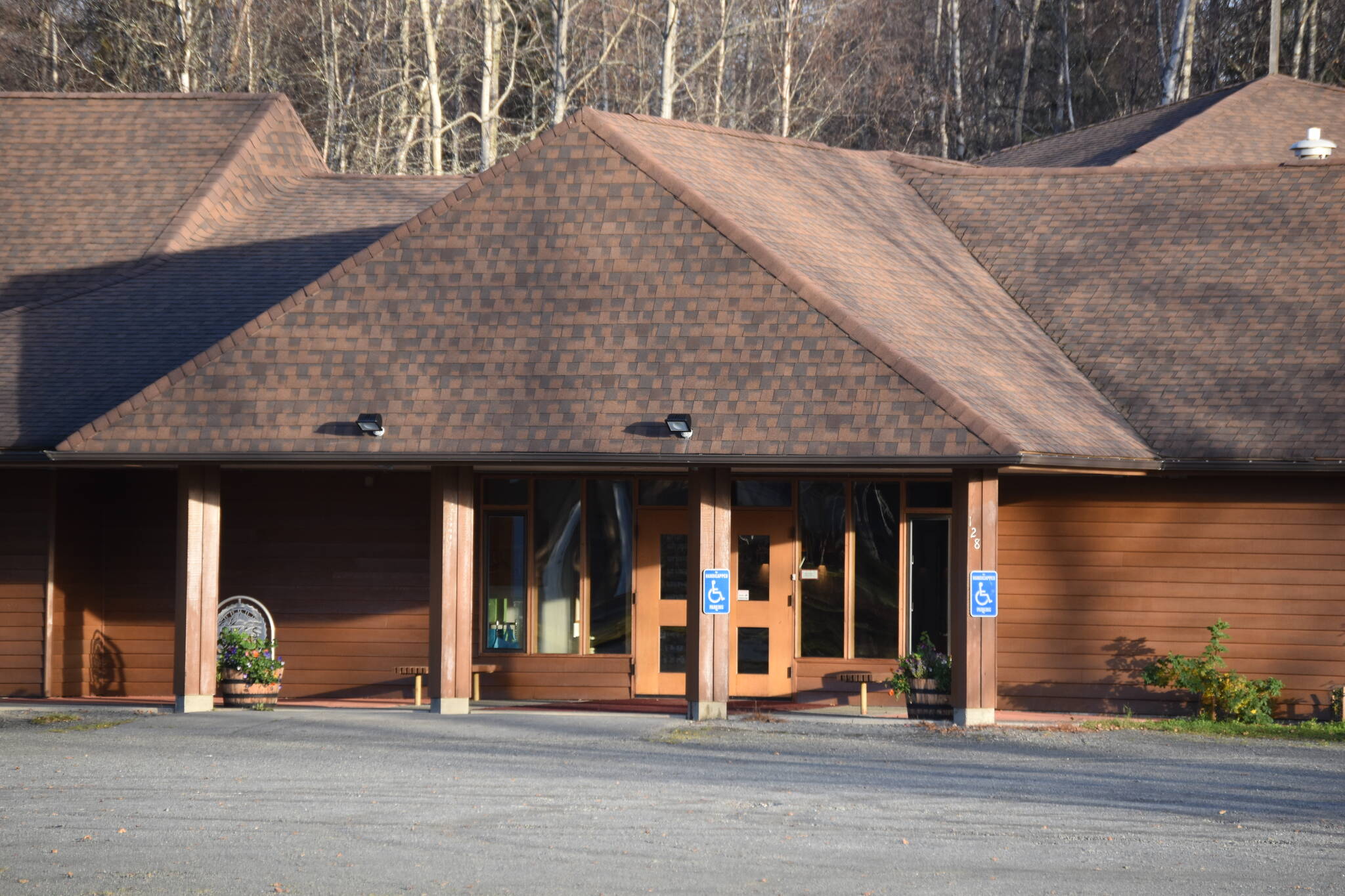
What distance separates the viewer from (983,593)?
16203 mm

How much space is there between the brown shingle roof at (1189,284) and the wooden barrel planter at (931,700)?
141 inches

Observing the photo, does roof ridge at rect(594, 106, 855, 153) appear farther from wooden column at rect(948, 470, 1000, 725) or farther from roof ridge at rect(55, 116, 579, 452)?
wooden column at rect(948, 470, 1000, 725)

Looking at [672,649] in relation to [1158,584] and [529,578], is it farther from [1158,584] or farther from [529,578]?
[1158,584]

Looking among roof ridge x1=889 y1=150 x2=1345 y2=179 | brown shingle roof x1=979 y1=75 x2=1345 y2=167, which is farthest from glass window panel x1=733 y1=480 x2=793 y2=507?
brown shingle roof x1=979 y1=75 x2=1345 y2=167

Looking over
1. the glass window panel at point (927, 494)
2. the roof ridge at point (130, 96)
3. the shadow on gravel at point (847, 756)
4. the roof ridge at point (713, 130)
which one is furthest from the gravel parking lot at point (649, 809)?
the roof ridge at point (130, 96)

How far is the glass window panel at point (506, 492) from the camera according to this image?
19344 millimetres

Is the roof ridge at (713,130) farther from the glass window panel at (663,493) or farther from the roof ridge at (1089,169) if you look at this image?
the glass window panel at (663,493)

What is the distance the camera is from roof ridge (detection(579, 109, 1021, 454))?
1560cm

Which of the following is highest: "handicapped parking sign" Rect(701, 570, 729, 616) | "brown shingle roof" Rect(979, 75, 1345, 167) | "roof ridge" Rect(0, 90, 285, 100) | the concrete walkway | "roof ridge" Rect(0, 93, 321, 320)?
"brown shingle roof" Rect(979, 75, 1345, 167)

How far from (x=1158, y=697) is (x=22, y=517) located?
12.8 m

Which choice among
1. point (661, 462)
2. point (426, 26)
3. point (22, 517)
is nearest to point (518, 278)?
point (661, 462)

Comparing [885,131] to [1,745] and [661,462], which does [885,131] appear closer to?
[661,462]

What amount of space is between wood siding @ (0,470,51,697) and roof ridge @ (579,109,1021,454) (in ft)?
24.7

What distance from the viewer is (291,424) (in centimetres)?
1647
